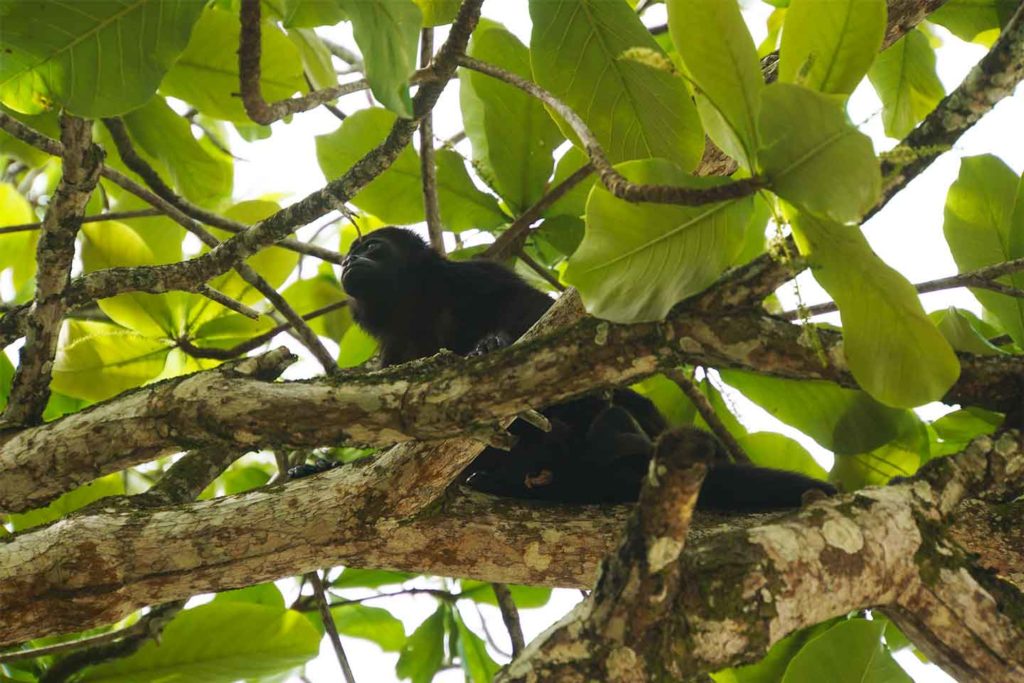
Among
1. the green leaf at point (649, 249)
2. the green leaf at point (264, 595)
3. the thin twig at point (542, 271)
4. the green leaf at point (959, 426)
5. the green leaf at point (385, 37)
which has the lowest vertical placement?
the green leaf at point (959, 426)

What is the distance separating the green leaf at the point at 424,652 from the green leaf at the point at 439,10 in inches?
83.5

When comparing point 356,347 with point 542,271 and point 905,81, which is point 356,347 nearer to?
point 542,271

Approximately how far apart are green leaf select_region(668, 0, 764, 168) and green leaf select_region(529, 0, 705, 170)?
553mm

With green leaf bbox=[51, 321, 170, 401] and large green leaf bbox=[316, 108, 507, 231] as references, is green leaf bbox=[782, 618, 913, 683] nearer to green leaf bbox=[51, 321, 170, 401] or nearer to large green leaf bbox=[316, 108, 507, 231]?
large green leaf bbox=[316, 108, 507, 231]

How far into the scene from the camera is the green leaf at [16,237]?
3617 millimetres


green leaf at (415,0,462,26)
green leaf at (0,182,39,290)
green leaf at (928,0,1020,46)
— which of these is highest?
green leaf at (0,182,39,290)

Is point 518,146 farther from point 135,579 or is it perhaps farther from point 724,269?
point 135,579

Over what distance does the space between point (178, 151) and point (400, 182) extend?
0.75 metres

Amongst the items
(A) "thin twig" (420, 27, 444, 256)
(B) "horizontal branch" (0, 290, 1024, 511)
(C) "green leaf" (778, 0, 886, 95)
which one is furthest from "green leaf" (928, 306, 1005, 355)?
(A) "thin twig" (420, 27, 444, 256)

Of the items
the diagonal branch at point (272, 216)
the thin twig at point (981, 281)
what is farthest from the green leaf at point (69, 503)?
the thin twig at point (981, 281)

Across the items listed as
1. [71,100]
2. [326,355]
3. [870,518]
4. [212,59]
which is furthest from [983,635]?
[212,59]

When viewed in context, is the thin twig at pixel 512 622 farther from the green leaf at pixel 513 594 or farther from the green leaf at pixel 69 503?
Result: the green leaf at pixel 69 503

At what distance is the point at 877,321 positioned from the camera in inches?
69.8

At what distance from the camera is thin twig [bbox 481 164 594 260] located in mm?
3197
